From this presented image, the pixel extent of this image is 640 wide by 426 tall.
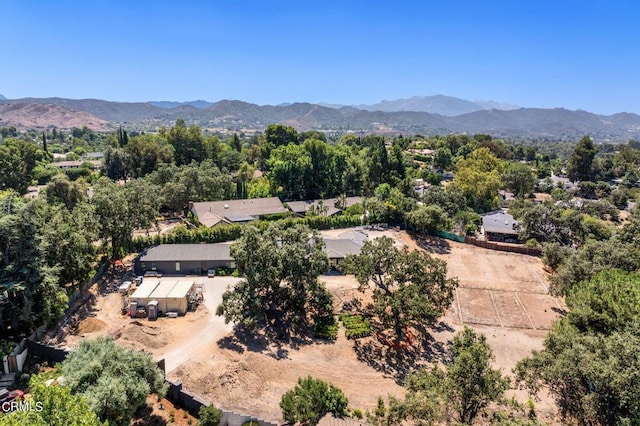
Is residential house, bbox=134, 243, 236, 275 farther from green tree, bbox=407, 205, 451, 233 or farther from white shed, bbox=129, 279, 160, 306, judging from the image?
green tree, bbox=407, 205, 451, 233

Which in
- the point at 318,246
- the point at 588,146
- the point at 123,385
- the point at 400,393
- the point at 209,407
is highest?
the point at 588,146

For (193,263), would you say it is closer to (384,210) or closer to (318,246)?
(318,246)

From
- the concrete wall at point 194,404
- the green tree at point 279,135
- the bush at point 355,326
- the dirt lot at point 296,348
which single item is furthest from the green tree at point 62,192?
the green tree at point 279,135

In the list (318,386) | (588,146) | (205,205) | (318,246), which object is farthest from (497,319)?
(588,146)

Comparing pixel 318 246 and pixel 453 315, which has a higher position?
pixel 318 246

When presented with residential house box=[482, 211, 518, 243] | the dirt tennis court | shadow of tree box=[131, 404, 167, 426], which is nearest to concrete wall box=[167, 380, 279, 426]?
shadow of tree box=[131, 404, 167, 426]

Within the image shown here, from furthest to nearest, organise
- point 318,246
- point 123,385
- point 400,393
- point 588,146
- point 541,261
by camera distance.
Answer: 1. point 588,146
2. point 541,261
3. point 318,246
4. point 400,393
5. point 123,385

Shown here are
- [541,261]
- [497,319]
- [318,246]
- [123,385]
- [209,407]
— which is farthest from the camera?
[541,261]
